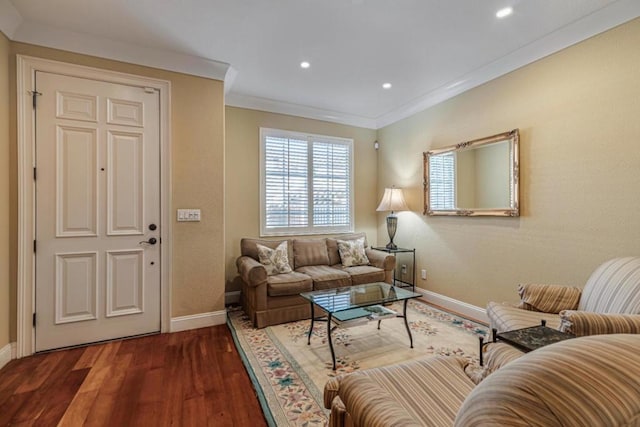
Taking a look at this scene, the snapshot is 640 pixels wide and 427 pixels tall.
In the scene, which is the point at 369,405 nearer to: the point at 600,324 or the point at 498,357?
the point at 498,357

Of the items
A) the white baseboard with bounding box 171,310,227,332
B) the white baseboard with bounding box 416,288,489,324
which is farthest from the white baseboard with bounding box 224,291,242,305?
the white baseboard with bounding box 416,288,489,324

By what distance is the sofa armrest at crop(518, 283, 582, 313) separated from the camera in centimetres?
213

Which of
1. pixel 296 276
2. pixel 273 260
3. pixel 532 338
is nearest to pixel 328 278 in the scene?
pixel 296 276

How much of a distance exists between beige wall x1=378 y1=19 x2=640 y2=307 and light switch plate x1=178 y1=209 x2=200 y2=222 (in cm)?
287

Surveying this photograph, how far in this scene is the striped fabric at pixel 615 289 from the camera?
1.75 m

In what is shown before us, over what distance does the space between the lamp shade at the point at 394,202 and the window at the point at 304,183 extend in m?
0.68

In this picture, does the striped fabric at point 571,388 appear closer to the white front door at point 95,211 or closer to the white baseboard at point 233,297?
the white front door at point 95,211

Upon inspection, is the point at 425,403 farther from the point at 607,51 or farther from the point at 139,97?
the point at 139,97

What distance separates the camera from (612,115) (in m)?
2.25

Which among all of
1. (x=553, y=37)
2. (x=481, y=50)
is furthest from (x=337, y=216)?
(x=553, y=37)

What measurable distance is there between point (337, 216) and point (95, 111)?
10.5ft

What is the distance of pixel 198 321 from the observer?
3.00 metres

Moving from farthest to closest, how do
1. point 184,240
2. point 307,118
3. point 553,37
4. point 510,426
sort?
1. point 307,118
2. point 184,240
3. point 553,37
4. point 510,426

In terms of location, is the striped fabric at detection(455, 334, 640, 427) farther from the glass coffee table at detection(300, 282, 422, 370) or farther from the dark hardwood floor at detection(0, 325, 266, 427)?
the glass coffee table at detection(300, 282, 422, 370)
